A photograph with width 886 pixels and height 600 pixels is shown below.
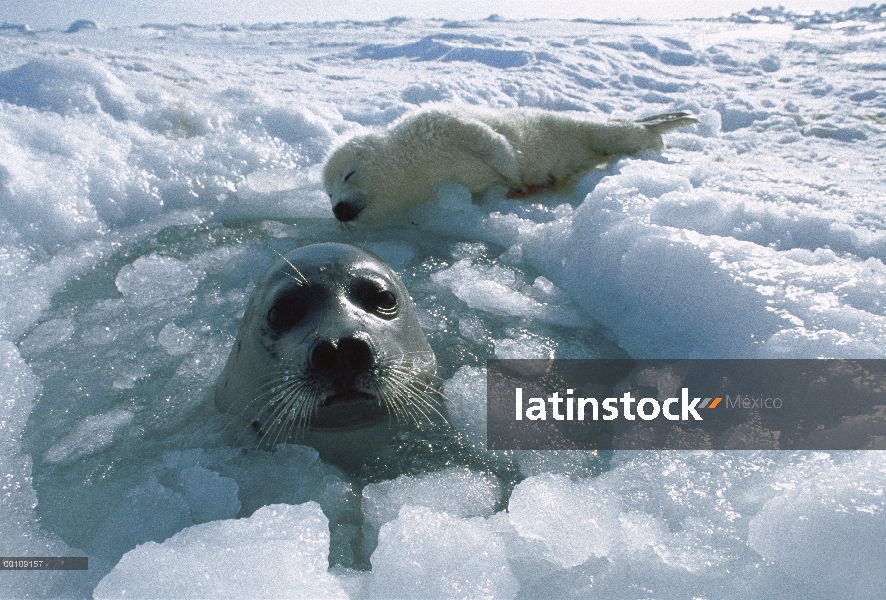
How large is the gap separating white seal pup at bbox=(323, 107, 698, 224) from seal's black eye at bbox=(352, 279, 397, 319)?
1808 mm

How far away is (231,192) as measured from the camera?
456 centimetres

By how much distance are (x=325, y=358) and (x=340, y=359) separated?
4 centimetres

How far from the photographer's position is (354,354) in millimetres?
1994

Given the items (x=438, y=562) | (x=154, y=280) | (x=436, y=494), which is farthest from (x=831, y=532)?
(x=154, y=280)

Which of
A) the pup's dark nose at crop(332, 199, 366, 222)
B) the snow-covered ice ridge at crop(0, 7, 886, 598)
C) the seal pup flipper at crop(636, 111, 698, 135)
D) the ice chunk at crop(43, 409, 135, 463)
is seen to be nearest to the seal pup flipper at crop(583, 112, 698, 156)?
the seal pup flipper at crop(636, 111, 698, 135)

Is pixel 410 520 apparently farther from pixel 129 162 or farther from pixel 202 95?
pixel 202 95

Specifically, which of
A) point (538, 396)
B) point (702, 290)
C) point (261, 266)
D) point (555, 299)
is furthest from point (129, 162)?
point (702, 290)

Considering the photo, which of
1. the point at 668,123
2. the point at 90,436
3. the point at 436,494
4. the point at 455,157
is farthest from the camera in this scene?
the point at 668,123

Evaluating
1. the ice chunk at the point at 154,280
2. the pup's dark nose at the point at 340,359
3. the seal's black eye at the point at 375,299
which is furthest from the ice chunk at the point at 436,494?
the ice chunk at the point at 154,280

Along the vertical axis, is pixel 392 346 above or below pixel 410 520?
above

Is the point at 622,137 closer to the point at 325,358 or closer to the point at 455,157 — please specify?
the point at 455,157

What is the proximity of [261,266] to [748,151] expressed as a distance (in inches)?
152

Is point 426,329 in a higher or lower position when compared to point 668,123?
lower

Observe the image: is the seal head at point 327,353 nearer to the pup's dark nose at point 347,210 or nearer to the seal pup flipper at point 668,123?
the pup's dark nose at point 347,210
